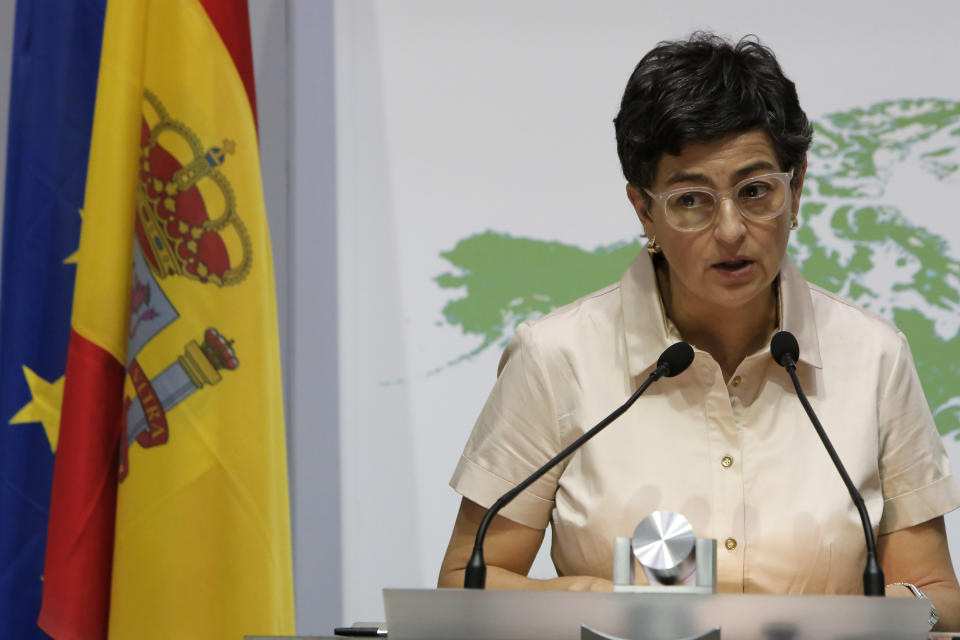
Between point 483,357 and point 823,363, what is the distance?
1.05 meters

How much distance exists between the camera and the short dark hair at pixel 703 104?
61.1 inches

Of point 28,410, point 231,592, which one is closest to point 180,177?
point 28,410

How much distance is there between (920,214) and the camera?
8.19 feet

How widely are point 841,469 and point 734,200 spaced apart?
46 cm

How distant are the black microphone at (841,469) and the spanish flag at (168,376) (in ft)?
3.52

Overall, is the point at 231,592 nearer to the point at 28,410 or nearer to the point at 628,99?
the point at 28,410

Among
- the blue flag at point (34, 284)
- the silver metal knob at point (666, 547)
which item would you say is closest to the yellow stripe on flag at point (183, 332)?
the blue flag at point (34, 284)

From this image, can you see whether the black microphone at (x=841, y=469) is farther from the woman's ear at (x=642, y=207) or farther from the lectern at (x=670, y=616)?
the woman's ear at (x=642, y=207)

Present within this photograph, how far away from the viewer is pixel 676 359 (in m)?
1.44

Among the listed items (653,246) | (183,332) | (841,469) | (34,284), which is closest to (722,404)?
(653,246)

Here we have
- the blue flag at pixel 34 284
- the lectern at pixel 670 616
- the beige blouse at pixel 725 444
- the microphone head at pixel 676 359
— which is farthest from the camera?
the blue flag at pixel 34 284

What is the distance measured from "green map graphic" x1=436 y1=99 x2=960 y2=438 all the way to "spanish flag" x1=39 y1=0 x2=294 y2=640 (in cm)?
61

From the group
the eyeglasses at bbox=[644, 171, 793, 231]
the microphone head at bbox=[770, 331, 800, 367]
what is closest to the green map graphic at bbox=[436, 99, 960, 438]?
the eyeglasses at bbox=[644, 171, 793, 231]

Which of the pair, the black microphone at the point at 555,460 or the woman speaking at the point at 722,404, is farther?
the woman speaking at the point at 722,404
